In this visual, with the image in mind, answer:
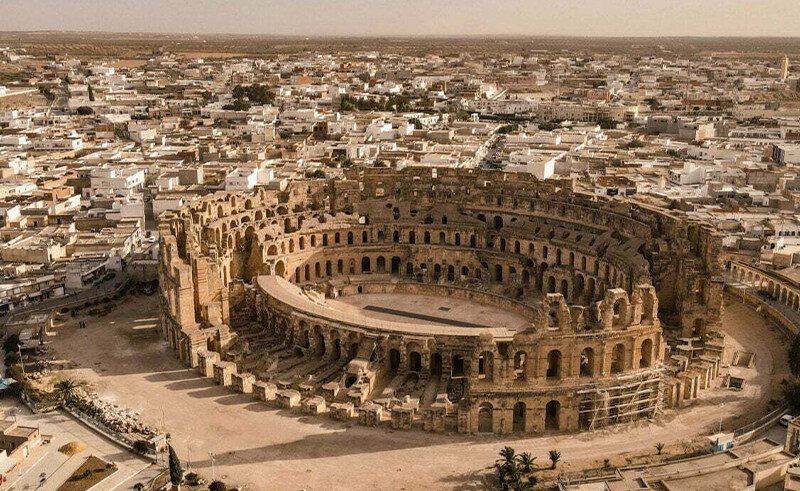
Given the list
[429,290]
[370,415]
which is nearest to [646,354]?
[370,415]

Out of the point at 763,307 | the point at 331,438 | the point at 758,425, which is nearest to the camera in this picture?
the point at 331,438

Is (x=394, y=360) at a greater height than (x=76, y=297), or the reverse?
(x=394, y=360)

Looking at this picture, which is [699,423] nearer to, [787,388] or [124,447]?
[787,388]

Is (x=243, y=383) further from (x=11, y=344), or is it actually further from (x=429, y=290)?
(x=429, y=290)

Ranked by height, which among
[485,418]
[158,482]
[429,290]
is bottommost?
[158,482]

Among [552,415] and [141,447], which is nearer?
[141,447]

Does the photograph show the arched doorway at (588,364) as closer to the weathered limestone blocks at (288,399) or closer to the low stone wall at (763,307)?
the weathered limestone blocks at (288,399)
